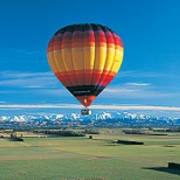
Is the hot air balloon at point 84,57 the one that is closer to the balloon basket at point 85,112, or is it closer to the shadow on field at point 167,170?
the balloon basket at point 85,112

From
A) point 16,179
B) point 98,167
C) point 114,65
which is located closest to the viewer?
point 16,179

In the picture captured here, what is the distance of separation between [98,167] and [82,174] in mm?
7881

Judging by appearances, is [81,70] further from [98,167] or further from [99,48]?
[98,167]

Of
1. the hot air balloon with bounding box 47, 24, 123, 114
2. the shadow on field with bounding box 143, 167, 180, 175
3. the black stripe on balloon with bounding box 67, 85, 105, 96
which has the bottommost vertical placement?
the shadow on field with bounding box 143, 167, 180, 175

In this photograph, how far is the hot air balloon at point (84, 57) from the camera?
Answer: 6116cm

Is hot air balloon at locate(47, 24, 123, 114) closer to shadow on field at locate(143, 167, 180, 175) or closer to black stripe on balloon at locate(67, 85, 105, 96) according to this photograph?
black stripe on balloon at locate(67, 85, 105, 96)

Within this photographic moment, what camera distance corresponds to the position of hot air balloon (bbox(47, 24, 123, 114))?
201ft

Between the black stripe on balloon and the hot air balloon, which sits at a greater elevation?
the hot air balloon

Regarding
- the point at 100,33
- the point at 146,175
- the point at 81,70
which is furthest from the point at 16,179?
the point at 100,33

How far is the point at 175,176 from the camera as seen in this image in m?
50.2

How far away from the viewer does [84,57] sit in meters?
61.3

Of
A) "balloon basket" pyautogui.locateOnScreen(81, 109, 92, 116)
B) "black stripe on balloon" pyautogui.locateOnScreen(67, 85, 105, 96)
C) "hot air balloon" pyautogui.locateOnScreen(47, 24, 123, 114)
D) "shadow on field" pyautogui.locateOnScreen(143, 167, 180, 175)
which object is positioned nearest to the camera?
"shadow on field" pyautogui.locateOnScreen(143, 167, 180, 175)

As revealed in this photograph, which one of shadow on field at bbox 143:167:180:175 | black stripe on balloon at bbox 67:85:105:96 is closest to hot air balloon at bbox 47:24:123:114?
black stripe on balloon at bbox 67:85:105:96

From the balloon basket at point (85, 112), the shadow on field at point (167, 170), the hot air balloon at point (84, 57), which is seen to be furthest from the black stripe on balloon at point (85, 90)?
the shadow on field at point (167, 170)
